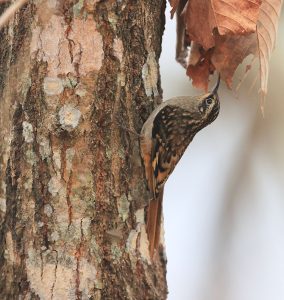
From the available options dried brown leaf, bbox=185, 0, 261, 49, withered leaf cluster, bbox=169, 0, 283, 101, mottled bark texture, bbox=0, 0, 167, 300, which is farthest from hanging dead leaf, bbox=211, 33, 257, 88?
mottled bark texture, bbox=0, 0, 167, 300

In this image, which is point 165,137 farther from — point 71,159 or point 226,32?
point 71,159

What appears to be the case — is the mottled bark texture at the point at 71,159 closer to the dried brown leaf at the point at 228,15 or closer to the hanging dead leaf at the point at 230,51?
the dried brown leaf at the point at 228,15

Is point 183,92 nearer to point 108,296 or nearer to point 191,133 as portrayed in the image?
point 191,133

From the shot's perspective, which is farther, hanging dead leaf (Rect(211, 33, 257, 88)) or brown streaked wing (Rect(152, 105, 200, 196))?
brown streaked wing (Rect(152, 105, 200, 196))

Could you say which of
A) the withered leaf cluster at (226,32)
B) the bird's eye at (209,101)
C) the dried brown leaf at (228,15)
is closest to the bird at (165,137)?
the bird's eye at (209,101)

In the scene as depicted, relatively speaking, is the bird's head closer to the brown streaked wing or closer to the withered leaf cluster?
the brown streaked wing

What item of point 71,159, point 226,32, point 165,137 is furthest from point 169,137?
point 71,159
